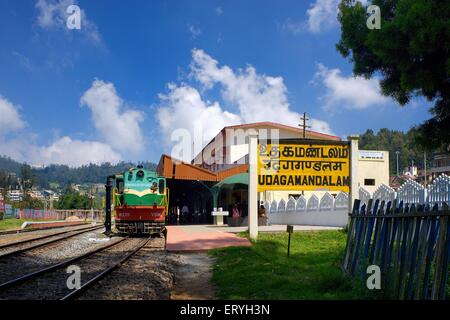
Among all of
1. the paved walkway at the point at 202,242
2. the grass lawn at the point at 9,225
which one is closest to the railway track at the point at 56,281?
the paved walkway at the point at 202,242

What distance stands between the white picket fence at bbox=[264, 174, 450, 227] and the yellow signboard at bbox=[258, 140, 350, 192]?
5.40 ft

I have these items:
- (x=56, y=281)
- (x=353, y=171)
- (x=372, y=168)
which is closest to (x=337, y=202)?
(x=353, y=171)

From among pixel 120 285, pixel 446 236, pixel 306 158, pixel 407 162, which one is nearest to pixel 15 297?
pixel 120 285

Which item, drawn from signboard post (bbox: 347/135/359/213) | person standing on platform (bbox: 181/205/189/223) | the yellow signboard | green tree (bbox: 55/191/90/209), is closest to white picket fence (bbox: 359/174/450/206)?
signboard post (bbox: 347/135/359/213)

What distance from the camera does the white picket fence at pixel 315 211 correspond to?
19406 mm

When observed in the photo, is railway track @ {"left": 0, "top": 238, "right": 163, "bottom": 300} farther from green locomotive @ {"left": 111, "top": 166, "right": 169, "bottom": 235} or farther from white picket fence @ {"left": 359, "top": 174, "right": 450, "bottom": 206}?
white picket fence @ {"left": 359, "top": 174, "right": 450, "bottom": 206}

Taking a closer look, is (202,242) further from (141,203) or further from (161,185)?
(161,185)

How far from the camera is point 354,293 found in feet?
20.0

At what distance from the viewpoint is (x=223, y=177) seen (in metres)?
28.0

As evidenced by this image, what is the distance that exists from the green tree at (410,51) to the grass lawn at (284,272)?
335 centimetres

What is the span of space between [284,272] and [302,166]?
293 inches

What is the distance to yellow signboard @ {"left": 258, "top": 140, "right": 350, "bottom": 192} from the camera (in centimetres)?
1550
